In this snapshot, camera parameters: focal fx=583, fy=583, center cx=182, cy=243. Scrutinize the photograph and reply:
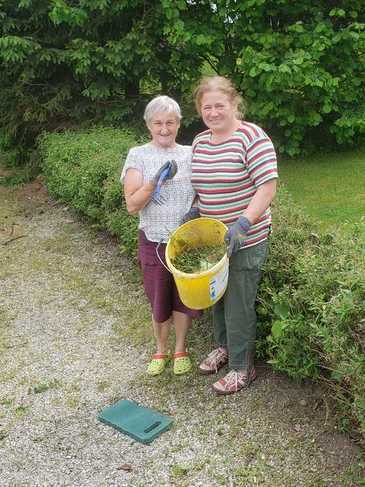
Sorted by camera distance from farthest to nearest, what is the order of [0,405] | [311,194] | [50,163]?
[50,163] → [311,194] → [0,405]

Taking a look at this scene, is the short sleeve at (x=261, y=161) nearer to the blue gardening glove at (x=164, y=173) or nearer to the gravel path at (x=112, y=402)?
the blue gardening glove at (x=164, y=173)

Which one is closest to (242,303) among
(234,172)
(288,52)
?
(234,172)

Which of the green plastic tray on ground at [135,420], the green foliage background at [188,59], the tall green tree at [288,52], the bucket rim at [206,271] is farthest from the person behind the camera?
the green foliage background at [188,59]

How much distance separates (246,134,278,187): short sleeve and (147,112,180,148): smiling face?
1.71 ft

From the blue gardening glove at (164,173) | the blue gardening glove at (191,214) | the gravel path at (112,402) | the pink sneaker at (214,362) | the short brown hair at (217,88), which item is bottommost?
the gravel path at (112,402)

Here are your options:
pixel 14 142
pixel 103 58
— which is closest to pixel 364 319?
pixel 103 58

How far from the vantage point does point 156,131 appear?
10.7 feet

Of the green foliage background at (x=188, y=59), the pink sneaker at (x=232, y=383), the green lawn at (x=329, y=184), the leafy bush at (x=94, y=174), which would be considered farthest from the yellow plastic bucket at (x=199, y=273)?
the green foliage background at (x=188, y=59)

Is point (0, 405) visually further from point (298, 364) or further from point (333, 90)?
point (333, 90)

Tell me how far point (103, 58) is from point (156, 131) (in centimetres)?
474

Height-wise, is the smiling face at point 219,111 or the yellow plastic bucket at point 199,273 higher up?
the smiling face at point 219,111

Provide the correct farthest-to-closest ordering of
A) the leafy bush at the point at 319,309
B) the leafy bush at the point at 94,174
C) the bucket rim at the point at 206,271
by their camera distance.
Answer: the leafy bush at the point at 94,174, the bucket rim at the point at 206,271, the leafy bush at the point at 319,309

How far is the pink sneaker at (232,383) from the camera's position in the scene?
341 cm

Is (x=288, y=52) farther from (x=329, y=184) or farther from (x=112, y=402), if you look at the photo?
(x=112, y=402)
